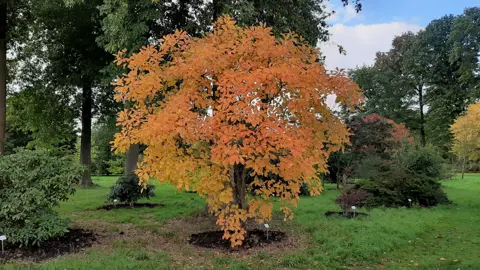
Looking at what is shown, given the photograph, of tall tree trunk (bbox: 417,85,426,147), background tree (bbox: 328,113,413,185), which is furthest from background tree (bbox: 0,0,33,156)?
tall tree trunk (bbox: 417,85,426,147)

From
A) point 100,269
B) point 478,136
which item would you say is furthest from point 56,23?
point 478,136

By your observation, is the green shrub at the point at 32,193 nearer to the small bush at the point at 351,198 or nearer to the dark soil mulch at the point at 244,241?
the dark soil mulch at the point at 244,241

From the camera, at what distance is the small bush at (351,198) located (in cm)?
856

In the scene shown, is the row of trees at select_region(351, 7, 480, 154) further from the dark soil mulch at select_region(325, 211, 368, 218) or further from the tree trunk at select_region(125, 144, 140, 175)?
the tree trunk at select_region(125, 144, 140, 175)

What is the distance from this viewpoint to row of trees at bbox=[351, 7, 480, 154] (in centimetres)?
2958

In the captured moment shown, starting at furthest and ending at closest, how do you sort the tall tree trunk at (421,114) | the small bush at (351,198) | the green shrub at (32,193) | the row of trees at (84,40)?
the tall tree trunk at (421,114), the small bush at (351,198), the row of trees at (84,40), the green shrub at (32,193)

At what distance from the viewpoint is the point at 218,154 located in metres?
4.35

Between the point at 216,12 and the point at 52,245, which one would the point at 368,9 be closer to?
the point at 216,12

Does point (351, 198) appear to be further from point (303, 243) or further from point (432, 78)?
point (432, 78)

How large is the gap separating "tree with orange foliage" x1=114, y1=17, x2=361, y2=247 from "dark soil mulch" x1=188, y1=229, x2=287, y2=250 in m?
0.47

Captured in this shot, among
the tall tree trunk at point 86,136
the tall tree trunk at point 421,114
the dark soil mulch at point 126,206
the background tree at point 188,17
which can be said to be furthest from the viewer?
the tall tree trunk at point 421,114

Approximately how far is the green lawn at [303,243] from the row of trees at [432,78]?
25.8 meters

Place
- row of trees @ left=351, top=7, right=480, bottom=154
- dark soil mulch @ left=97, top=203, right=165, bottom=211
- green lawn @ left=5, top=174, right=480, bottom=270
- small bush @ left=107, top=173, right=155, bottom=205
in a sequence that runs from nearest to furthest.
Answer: green lawn @ left=5, top=174, right=480, bottom=270, dark soil mulch @ left=97, top=203, right=165, bottom=211, small bush @ left=107, top=173, right=155, bottom=205, row of trees @ left=351, top=7, right=480, bottom=154

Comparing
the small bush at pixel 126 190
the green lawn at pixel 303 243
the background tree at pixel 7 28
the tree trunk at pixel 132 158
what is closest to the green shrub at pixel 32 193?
the green lawn at pixel 303 243
